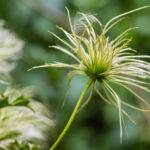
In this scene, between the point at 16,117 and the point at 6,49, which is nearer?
the point at 16,117

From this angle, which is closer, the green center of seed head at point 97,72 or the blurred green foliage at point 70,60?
the green center of seed head at point 97,72

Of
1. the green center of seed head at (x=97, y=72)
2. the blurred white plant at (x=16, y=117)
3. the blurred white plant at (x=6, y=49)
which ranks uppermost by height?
the blurred white plant at (x=6, y=49)

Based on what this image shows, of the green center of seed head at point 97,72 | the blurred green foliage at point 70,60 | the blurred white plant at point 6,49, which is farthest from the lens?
the blurred green foliage at point 70,60

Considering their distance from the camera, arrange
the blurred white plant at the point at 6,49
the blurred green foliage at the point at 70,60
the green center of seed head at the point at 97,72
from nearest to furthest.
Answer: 1. the green center of seed head at the point at 97,72
2. the blurred white plant at the point at 6,49
3. the blurred green foliage at the point at 70,60

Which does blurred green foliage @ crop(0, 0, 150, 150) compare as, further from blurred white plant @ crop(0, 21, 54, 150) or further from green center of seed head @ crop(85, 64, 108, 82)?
green center of seed head @ crop(85, 64, 108, 82)

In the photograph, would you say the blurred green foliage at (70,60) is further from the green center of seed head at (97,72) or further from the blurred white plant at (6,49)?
the green center of seed head at (97,72)

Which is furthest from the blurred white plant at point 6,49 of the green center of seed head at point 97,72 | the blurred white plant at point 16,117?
the green center of seed head at point 97,72

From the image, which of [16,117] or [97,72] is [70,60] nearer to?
[16,117]

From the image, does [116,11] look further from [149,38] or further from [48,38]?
[48,38]

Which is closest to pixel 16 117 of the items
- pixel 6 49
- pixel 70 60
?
pixel 6 49
